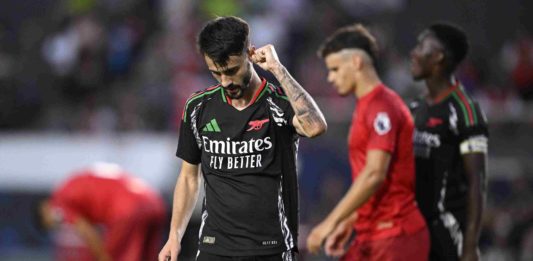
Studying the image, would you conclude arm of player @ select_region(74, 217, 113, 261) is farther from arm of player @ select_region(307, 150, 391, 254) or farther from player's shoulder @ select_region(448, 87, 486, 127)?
player's shoulder @ select_region(448, 87, 486, 127)

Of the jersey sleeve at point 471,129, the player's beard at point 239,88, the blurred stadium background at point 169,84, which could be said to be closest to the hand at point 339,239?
the jersey sleeve at point 471,129

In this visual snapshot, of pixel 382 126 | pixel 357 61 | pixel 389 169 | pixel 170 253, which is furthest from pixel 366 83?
pixel 170 253

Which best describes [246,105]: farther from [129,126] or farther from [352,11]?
[352,11]

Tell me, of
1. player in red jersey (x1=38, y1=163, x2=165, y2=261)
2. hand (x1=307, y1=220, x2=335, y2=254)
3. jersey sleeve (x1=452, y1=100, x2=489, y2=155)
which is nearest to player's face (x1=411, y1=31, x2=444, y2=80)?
jersey sleeve (x1=452, y1=100, x2=489, y2=155)

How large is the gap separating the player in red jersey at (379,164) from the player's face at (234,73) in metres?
1.27

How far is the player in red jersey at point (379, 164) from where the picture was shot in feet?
21.9

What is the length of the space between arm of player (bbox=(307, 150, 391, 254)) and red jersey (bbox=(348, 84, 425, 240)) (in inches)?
6.8

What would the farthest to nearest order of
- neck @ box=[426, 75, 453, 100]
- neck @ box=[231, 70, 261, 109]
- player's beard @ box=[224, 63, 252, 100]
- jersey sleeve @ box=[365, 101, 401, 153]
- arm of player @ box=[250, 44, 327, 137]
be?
1. neck @ box=[426, 75, 453, 100]
2. jersey sleeve @ box=[365, 101, 401, 153]
3. neck @ box=[231, 70, 261, 109]
4. player's beard @ box=[224, 63, 252, 100]
5. arm of player @ box=[250, 44, 327, 137]

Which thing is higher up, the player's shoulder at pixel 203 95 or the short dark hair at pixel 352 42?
the short dark hair at pixel 352 42

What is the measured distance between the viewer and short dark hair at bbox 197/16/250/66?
5.53m

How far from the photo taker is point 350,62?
702 centimetres

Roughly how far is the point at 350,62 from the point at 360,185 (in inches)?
37.8

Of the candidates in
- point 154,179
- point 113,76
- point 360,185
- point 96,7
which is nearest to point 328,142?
point 154,179

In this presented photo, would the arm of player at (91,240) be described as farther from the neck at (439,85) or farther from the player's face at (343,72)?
the neck at (439,85)
